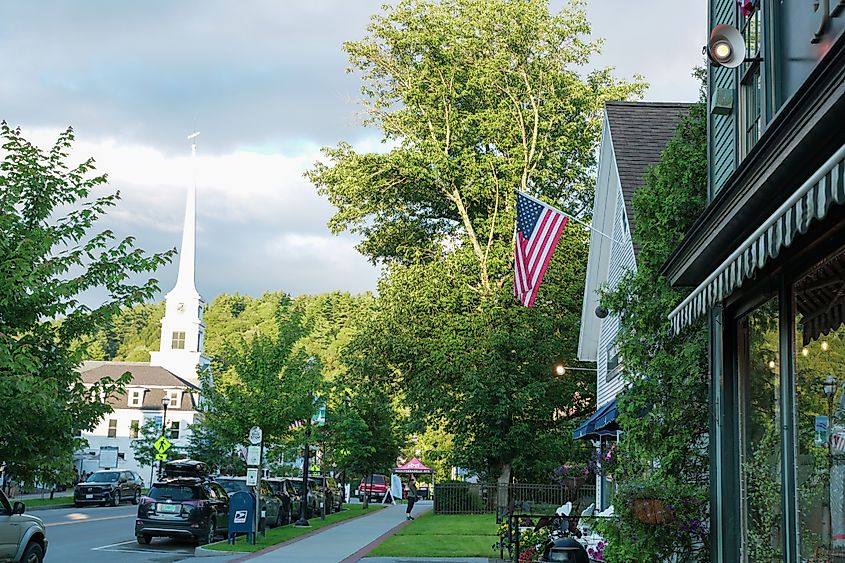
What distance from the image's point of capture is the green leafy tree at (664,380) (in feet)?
38.2

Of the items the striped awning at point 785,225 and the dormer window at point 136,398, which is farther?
the dormer window at point 136,398

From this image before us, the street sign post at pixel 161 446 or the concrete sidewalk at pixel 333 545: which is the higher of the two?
the street sign post at pixel 161 446

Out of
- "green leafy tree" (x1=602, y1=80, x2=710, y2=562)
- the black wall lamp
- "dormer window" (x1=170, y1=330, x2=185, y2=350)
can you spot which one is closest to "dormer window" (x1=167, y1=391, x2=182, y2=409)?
"dormer window" (x1=170, y1=330, x2=185, y2=350)

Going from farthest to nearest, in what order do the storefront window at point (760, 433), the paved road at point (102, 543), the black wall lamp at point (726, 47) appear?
1. the paved road at point (102, 543)
2. the black wall lamp at point (726, 47)
3. the storefront window at point (760, 433)

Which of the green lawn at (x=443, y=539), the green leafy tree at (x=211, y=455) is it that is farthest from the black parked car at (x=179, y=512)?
the green leafy tree at (x=211, y=455)

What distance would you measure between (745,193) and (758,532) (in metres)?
3.44

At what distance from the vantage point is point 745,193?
7402 millimetres

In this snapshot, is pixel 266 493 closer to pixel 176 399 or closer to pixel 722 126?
pixel 722 126

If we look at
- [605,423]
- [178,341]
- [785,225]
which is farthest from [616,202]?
[178,341]

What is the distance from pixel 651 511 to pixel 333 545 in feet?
47.3

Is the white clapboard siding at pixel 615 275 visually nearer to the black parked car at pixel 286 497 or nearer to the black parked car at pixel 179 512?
the black parked car at pixel 179 512

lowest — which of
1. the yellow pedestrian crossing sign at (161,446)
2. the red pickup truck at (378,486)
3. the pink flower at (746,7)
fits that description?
the red pickup truck at (378,486)

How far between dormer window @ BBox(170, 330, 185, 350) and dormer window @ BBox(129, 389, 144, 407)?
7881 mm

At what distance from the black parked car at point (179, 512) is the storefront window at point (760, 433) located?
56.4 ft
